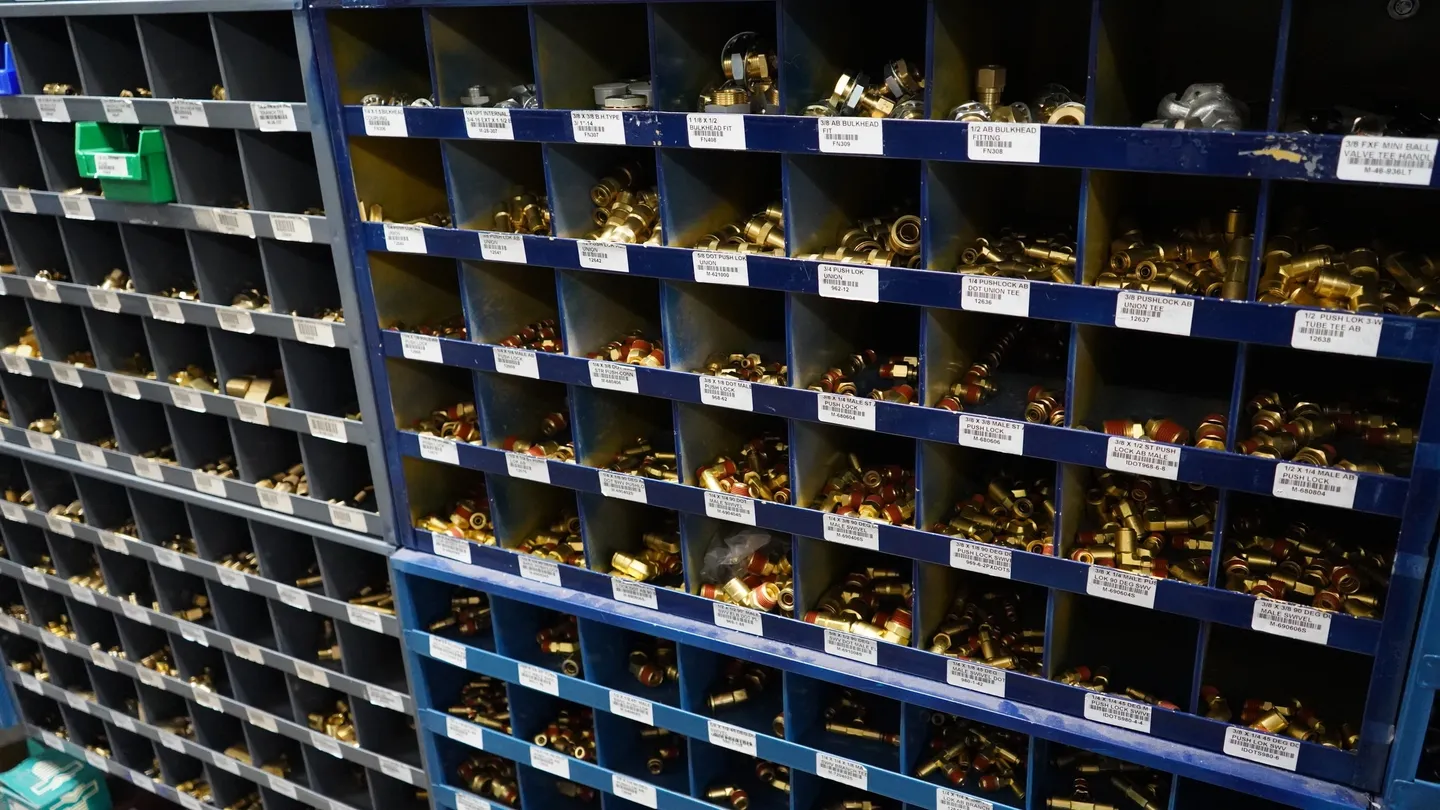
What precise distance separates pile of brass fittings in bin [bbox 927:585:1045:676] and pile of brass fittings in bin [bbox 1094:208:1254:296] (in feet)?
2.52

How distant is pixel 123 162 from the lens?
2.57 metres

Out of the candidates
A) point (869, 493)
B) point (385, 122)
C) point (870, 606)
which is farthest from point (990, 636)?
point (385, 122)

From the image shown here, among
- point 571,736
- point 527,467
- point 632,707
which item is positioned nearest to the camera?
point 527,467

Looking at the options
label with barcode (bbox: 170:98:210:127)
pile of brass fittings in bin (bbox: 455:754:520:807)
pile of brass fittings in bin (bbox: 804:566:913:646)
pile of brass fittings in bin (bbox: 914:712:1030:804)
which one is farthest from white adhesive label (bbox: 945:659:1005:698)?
label with barcode (bbox: 170:98:210:127)

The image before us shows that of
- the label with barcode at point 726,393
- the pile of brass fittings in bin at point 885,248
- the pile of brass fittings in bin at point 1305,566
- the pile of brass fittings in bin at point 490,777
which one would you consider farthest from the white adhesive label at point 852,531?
the pile of brass fittings in bin at point 490,777

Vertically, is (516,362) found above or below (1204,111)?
below

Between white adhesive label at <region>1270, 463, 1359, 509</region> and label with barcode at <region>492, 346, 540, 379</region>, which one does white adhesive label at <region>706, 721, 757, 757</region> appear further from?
white adhesive label at <region>1270, 463, 1359, 509</region>

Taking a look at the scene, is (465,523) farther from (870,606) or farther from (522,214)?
(870,606)

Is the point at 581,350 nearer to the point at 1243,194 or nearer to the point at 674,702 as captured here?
the point at 674,702

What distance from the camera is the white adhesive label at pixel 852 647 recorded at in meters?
2.24

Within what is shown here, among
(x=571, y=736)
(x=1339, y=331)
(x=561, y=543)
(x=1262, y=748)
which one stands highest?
(x=1339, y=331)

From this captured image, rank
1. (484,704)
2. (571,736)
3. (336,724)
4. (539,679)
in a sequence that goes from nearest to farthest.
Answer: (539,679) < (571,736) < (484,704) < (336,724)

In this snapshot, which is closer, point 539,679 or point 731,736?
point 731,736

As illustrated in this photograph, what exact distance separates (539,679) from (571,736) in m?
0.26
